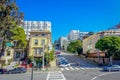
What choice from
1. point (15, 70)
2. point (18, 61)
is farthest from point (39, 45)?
point (15, 70)

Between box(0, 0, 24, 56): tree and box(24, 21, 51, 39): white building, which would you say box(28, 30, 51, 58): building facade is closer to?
box(0, 0, 24, 56): tree

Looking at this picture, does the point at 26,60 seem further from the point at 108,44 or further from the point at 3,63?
the point at 108,44

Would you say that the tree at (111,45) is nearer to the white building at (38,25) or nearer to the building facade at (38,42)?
the building facade at (38,42)

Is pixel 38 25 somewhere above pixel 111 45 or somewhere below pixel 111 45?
above

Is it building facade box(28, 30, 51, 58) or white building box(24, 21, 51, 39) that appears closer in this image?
building facade box(28, 30, 51, 58)

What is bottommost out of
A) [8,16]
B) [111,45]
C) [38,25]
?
[111,45]

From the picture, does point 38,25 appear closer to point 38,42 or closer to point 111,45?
point 38,42

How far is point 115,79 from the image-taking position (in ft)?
86.8

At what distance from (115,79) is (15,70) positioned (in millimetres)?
21453

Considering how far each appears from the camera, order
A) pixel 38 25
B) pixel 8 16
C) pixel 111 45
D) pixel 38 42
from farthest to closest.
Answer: pixel 38 25
pixel 38 42
pixel 111 45
pixel 8 16

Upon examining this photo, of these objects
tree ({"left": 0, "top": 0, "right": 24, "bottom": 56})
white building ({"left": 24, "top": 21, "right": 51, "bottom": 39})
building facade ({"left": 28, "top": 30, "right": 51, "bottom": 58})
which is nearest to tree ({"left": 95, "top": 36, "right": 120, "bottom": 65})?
building facade ({"left": 28, "top": 30, "right": 51, "bottom": 58})

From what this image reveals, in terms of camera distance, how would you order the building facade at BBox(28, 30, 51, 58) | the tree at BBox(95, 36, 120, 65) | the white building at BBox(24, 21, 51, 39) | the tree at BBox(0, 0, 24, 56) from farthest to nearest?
the white building at BBox(24, 21, 51, 39) < the building facade at BBox(28, 30, 51, 58) < the tree at BBox(95, 36, 120, 65) < the tree at BBox(0, 0, 24, 56)

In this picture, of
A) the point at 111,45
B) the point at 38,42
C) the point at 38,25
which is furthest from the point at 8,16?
the point at 38,25

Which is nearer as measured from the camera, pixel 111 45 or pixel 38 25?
pixel 111 45
